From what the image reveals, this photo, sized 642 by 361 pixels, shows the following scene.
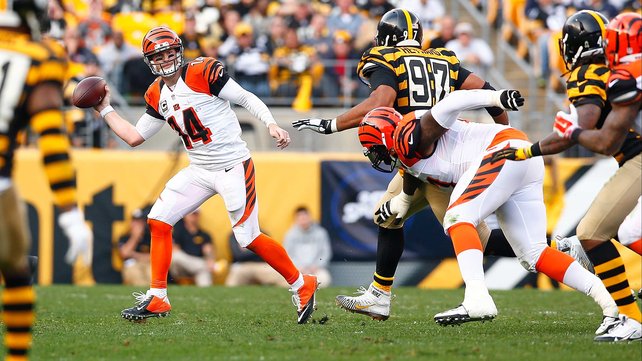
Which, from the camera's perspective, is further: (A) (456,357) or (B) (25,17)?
(A) (456,357)

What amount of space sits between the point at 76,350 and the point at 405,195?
2.40 metres

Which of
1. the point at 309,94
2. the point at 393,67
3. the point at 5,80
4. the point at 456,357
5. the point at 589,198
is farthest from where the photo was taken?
the point at 309,94

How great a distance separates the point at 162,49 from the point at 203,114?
1.69 ft

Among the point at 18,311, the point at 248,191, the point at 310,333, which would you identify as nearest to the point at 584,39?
the point at 310,333

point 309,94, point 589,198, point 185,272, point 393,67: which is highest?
point 393,67

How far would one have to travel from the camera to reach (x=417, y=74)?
687cm

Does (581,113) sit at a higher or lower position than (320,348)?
higher

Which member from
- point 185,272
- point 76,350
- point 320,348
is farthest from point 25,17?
point 185,272

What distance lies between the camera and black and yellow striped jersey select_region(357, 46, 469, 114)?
6.87 m

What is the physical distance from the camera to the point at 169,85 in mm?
7215

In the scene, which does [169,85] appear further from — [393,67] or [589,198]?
[589,198]

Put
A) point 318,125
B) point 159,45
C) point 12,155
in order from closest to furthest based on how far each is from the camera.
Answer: point 12,155, point 318,125, point 159,45

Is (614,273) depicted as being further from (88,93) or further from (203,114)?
(88,93)

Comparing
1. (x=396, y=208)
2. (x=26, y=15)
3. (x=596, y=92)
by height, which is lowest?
(x=396, y=208)
